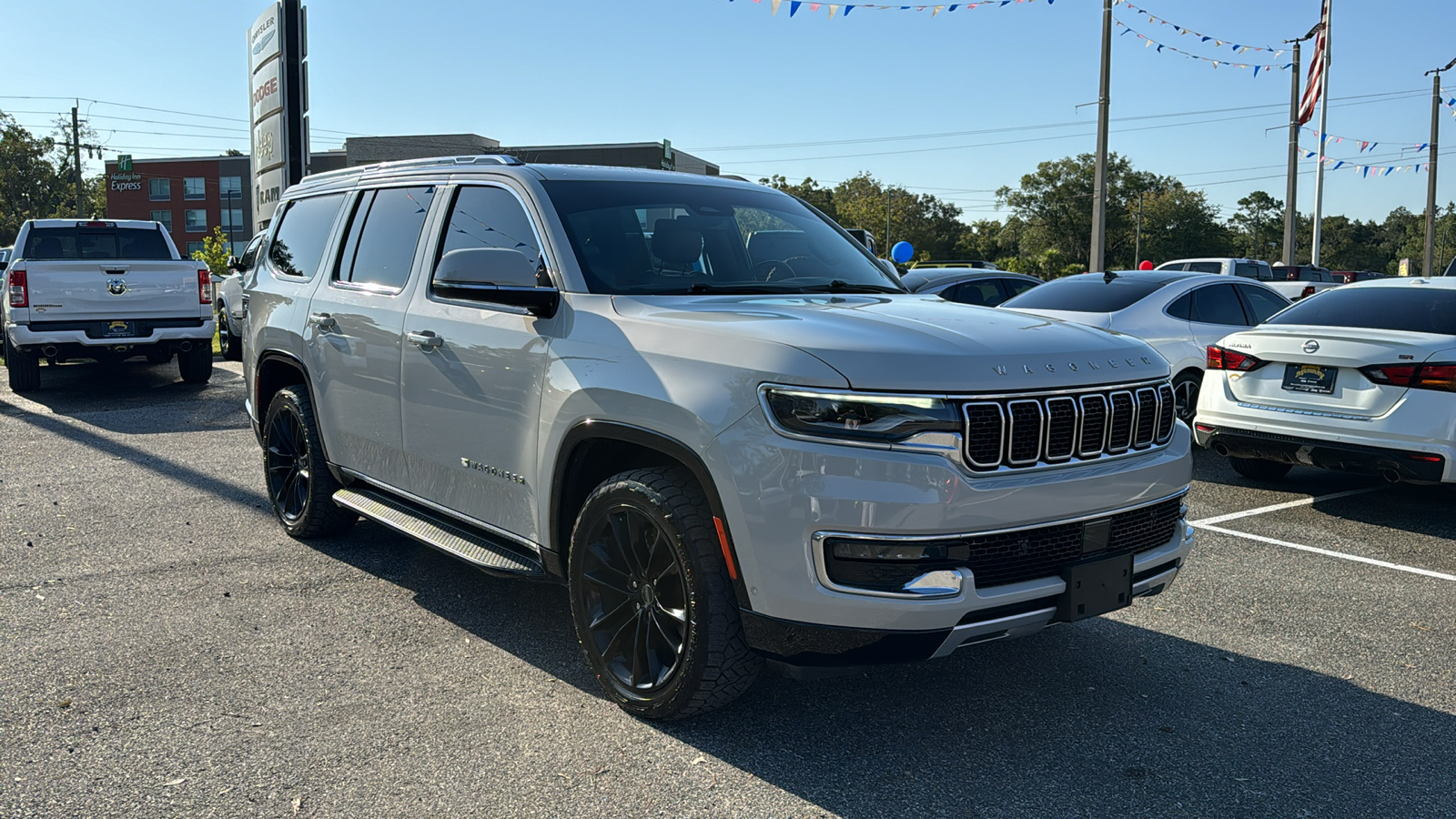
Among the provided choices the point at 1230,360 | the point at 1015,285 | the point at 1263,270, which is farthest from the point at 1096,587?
the point at 1263,270

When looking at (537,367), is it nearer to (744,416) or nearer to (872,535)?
(744,416)

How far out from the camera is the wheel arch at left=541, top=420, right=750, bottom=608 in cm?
354

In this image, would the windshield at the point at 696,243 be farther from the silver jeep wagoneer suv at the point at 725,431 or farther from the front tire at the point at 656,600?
the front tire at the point at 656,600

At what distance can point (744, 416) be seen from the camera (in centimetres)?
328

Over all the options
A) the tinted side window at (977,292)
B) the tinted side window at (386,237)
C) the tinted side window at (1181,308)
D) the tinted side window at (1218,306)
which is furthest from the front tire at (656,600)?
the tinted side window at (977,292)

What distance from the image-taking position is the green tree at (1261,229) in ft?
356

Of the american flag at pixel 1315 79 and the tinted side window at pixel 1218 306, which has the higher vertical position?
the american flag at pixel 1315 79

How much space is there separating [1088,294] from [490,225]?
707 cm

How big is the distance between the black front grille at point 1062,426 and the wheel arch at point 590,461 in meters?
0.85

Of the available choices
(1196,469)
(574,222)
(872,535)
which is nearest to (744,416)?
(872,535)

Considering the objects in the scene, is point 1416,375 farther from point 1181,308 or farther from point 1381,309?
point 1181,308

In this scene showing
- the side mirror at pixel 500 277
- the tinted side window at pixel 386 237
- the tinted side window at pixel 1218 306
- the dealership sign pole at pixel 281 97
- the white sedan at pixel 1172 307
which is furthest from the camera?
the dealership sign pole at pixel 281 97

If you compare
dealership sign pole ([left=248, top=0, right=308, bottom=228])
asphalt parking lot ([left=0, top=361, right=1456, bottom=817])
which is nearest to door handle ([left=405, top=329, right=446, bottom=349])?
asphalt parking lot ([left=0, top=361, right=1456, bottom=817])

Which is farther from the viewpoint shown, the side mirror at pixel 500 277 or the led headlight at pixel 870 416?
the side mirror at pixel 500 277
